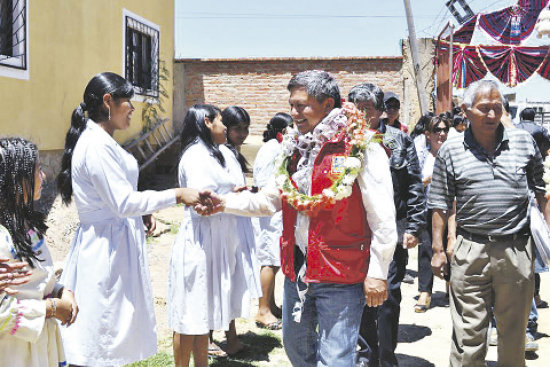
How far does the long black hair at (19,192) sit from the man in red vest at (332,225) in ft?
4.19

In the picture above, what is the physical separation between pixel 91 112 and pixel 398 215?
237cm

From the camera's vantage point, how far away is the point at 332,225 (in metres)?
2.83

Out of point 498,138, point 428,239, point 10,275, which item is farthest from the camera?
point 428,239

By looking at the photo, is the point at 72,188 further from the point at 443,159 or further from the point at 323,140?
the point at 443,159

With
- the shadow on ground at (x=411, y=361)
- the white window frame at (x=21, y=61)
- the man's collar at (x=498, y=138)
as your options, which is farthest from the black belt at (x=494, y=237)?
the white window frame at (x=21, y=61)

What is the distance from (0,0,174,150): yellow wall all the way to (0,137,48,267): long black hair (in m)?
5.60

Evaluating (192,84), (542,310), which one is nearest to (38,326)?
(542,310)

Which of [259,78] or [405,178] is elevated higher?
[259,78]

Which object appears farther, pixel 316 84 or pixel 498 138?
pixel 498 138

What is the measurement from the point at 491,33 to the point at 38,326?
573 inches

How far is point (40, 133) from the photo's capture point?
8414 mm

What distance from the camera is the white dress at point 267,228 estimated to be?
5.39 m

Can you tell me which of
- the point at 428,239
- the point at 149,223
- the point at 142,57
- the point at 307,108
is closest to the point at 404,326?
the point at 428,239

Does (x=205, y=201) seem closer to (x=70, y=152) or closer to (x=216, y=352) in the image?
(x=70, y=152)
